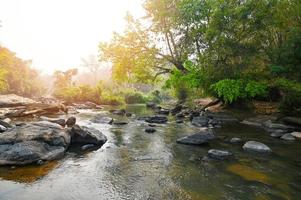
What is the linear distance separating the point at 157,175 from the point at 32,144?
4.00 metres

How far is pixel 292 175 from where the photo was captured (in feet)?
24.4

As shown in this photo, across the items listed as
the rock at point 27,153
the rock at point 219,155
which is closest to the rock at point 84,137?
the rock at point 27,153

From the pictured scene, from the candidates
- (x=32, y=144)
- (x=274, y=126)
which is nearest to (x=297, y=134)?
(x=274, y=126)

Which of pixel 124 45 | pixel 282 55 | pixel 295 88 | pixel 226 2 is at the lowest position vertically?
pixel 295 88

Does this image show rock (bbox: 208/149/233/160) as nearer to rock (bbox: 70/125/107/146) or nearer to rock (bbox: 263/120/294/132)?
rock (bbox: 70/125/107/146)

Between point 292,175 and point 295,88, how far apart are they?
8536mm

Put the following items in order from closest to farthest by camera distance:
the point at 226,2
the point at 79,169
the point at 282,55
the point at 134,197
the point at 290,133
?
1. the point at 134,197
2. the point at 79,169
3. the point at 290,133
4. the point at 282,55
5. the point at 226,2

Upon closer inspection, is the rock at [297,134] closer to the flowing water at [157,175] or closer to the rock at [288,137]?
the rock at [288,137]

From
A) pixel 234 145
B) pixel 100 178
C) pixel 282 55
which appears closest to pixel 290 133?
pixel 234 145

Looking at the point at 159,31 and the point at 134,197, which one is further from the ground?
the point at 159,31

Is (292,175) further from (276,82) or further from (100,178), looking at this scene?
(276,82)

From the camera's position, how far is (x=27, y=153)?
7.96 metres

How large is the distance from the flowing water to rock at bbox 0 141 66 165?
308mm

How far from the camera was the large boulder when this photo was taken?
7.84 m
